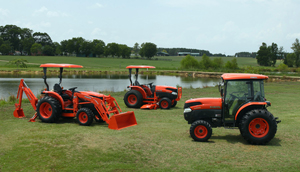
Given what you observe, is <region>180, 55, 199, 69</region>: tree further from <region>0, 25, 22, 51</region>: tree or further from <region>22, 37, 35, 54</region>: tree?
<region>0, 25, 22, 51</region>: tree

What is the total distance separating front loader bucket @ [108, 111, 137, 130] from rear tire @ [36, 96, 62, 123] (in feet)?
7.52

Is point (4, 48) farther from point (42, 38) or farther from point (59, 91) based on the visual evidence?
point (59, 91)

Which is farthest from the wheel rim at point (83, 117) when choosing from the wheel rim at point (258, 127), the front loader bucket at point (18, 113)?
the wheel rim at point (258, 127)

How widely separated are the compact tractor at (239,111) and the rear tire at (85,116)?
3615mm

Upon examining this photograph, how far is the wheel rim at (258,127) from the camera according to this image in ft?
24.6

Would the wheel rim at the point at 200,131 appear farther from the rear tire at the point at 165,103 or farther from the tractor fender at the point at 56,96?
the rear tire at the point at 165,103

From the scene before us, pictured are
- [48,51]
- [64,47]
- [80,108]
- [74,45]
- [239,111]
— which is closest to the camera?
[239,111]

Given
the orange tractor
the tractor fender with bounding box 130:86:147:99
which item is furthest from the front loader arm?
the tractor fender with bounding box 130:86:147:99

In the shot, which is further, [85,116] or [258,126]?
[85,116]

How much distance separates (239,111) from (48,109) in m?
7.02

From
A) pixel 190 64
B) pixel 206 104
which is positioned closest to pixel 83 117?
pixel 206 104


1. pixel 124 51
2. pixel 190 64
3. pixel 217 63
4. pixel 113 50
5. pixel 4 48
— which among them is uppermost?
pixel 113 50

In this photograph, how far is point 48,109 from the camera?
34.2ft

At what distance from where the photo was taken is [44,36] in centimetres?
13988
